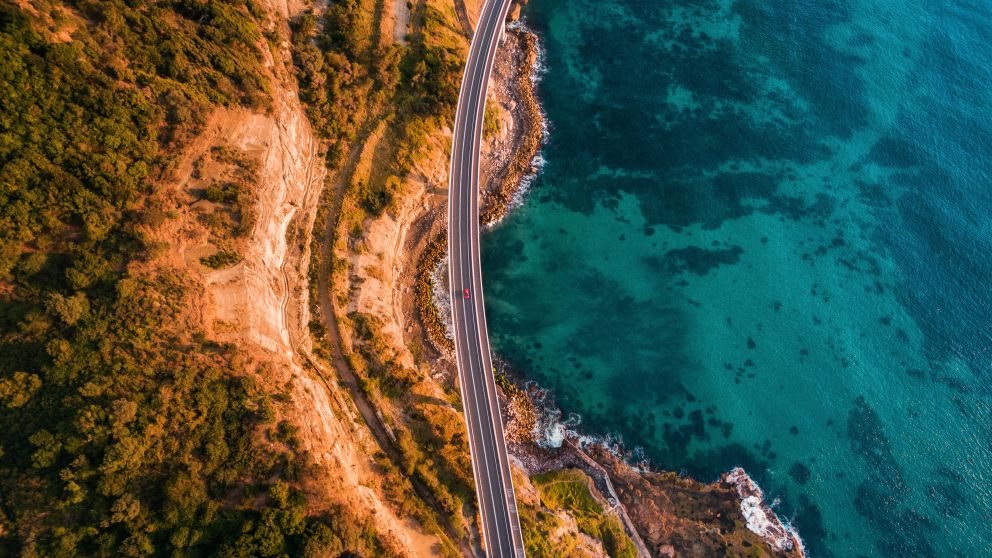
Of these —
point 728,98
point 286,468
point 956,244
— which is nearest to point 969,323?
point 956,244

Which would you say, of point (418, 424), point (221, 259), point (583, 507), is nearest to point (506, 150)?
point (418, 424)

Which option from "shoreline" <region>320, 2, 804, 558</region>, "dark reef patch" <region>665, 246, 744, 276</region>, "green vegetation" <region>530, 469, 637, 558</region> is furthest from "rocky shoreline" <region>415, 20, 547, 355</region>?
"dark reef patch" <region>665, 246, 744, 276</region>

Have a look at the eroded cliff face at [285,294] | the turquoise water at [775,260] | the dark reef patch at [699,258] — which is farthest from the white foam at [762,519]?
the eroded cliff face at [285,294]

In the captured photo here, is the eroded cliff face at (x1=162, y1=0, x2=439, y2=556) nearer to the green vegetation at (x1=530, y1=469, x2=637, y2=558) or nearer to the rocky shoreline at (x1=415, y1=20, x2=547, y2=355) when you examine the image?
the rocky shoreline at (x1=415, y1=20, x2=547, y2=355)

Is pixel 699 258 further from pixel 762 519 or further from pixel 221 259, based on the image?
pixel 221 259

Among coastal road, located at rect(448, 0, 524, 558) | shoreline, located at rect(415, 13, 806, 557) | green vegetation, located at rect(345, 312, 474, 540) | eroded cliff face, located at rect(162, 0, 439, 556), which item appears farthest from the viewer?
shoreline, located at rect(415, 13, 806, 557)

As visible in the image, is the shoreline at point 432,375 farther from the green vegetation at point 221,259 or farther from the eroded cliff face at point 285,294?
the green vegetation at point 221,259
